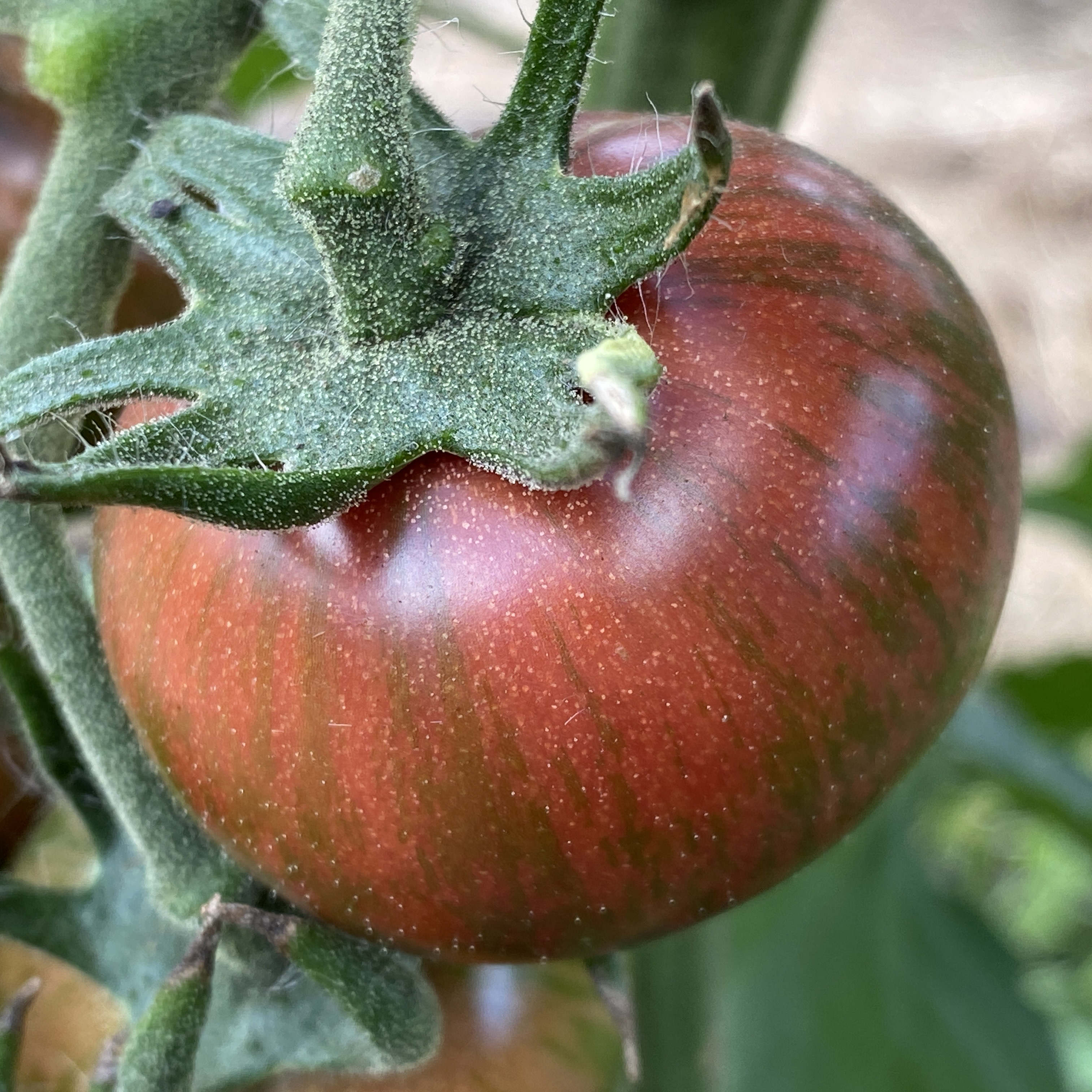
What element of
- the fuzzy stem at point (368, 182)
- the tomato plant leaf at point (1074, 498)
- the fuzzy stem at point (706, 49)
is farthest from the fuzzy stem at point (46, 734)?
the tomato plant leaf at point (1074, 498)

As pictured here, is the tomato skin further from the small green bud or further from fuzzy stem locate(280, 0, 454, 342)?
the small green bud

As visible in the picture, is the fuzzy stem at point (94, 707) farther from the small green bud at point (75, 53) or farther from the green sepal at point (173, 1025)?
the small green bud at point (75, 53)

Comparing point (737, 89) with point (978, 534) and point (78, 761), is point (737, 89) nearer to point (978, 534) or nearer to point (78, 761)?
point (978, 534)

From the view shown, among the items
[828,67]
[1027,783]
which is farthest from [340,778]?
[828,67]

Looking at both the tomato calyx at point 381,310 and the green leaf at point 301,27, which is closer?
the tomato calyx at point 381,310

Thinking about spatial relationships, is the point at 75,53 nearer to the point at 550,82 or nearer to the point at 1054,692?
the point at 550,82

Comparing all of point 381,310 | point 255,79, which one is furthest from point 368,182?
point 255,79

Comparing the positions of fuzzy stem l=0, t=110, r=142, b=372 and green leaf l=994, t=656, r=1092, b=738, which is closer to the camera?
fuzzy stem l=0, t=110, r=142, b=372

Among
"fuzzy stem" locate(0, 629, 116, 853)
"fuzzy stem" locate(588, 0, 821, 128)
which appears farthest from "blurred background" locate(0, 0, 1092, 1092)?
"fuzzy stem" locate(0, 629, 116, 853)
